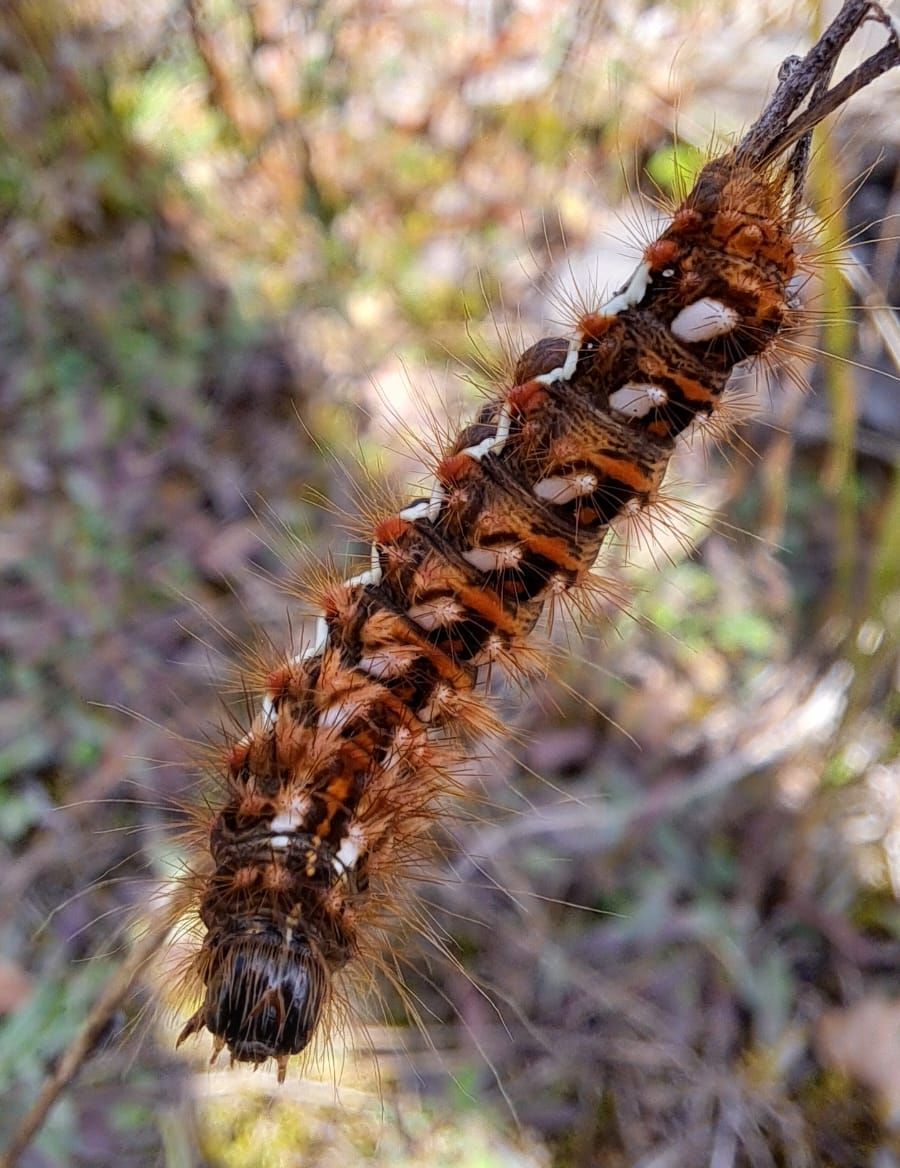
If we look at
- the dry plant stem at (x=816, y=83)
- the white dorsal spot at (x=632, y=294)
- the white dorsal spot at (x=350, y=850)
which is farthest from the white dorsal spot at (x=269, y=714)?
the dry plant stem at (x=816, y=83)

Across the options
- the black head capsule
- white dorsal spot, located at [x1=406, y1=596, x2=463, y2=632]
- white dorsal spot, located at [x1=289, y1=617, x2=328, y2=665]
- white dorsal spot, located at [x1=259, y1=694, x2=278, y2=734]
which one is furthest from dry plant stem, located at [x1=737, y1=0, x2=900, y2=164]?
the black head capsule

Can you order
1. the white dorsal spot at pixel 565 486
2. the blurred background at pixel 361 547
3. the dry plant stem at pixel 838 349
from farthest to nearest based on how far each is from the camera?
the blurred background at pixel 361 547, the dry plant stem at pixel 838 349, the white dorsal spot at pixel 565 486

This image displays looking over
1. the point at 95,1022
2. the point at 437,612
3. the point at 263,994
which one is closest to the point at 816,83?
the point at 437,612

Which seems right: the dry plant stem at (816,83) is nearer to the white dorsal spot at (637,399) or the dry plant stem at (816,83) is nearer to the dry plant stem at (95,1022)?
the white dorsal spot at (637,399)

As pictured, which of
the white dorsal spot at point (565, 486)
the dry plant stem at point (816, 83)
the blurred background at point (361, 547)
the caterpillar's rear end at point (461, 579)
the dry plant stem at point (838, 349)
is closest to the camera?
the dry plant stem at point (816, 83)

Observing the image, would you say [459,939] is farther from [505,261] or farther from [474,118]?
[474,118]

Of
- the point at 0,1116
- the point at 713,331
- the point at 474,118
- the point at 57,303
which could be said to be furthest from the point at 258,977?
the point at 474,118

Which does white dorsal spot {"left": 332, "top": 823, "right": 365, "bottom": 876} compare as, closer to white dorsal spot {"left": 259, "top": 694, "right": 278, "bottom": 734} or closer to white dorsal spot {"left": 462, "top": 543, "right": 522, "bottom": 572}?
white dorsal spot {"left": 259, "top": 694, "right": 278, "bottom": 734}
